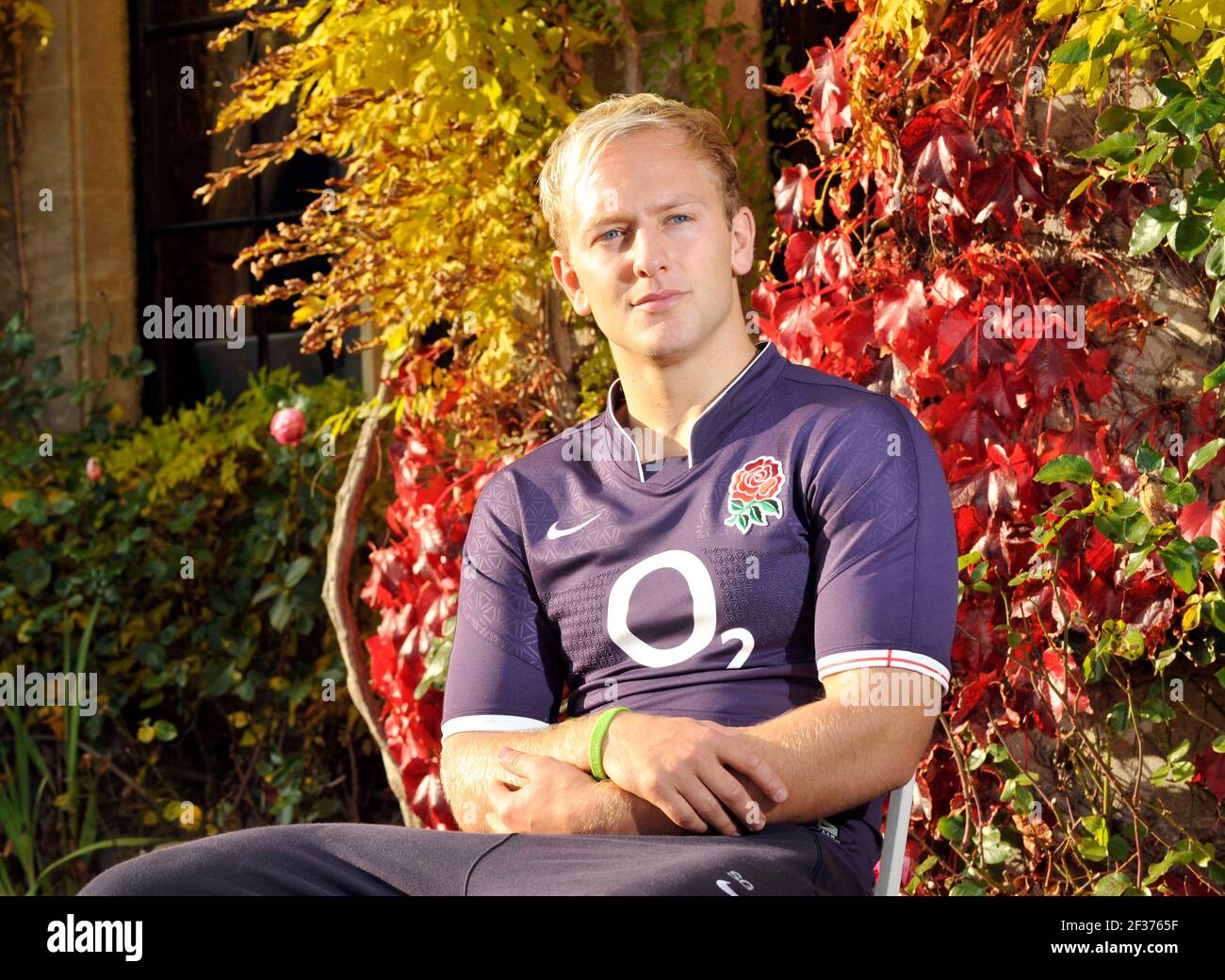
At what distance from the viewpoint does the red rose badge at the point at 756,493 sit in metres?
1.95

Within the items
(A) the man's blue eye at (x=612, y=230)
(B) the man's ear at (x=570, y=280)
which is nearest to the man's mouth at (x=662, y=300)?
(A) the man's blue eye at (x=612, y=230)

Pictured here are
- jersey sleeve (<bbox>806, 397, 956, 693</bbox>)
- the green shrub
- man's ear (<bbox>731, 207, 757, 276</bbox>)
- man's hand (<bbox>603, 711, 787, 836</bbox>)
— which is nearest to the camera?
man's hand (<bbox>603, 711, 787, 836</bbox>)

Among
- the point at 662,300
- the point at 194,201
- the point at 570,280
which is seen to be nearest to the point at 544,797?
the point at 662,300

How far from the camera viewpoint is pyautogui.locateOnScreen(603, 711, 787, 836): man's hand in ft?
5.60

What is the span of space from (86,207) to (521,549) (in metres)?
3.37

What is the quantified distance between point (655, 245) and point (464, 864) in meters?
0.91

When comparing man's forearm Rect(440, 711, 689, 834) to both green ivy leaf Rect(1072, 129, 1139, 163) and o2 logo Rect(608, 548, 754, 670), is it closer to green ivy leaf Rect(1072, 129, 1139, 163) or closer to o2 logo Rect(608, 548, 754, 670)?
o2 logo Rect(608, 548, 754, 670)

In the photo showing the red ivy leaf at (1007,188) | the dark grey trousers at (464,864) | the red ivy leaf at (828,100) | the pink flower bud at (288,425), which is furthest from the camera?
the pink flower bud at (288,425)

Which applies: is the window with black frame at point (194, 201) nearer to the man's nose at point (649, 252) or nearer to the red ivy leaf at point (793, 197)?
the red ivy leaf at point (793, 197)

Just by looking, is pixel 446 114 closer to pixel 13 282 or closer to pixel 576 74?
pixel 576 74

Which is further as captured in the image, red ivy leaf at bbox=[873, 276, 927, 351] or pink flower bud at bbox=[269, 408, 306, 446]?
pink flower bud at bbox=[269, 408, 306, 446]

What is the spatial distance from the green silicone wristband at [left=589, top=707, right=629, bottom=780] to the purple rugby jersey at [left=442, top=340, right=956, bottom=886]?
0.17 m

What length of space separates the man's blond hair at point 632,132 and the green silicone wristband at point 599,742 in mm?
798

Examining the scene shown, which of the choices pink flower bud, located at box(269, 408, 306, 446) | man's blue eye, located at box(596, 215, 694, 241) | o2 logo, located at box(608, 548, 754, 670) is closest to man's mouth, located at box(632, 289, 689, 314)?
man's blue eye, located at box(596, 215, 694, 241)
